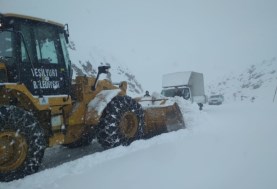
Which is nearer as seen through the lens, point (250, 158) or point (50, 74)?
point (250, 158)

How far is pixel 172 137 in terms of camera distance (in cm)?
778

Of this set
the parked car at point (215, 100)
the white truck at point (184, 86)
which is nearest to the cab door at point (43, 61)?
the white truck at point (184, 86)

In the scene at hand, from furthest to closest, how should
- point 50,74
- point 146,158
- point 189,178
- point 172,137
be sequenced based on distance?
point 172,137 < point 50,74 < point 146,158 < point 189,178

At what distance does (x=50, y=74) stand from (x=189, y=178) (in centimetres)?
342

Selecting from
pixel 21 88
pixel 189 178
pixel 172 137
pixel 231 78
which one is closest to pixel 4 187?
pixel 21 88

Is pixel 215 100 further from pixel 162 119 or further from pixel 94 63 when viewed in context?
pixel 162 119

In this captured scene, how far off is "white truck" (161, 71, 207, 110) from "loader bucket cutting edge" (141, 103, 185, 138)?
8.77 m

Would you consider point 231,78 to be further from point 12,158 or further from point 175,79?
point 12,158

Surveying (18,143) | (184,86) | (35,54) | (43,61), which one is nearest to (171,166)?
(18,143)

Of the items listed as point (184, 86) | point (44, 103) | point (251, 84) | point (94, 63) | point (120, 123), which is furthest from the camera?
point (251, 84)

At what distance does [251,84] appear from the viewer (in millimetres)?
52969

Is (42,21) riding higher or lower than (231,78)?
higher

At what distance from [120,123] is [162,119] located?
2.19 m

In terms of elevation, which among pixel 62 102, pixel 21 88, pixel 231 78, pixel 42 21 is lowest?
pixel 231 78
